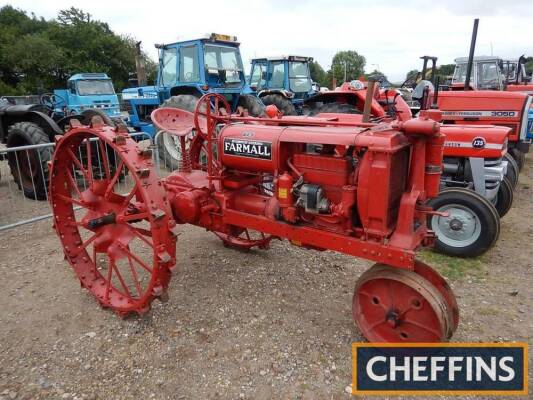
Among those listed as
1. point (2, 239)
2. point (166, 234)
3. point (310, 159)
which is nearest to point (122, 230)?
point (166, 234)

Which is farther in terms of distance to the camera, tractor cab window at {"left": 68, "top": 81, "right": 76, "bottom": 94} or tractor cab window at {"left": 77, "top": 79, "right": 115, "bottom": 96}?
tractor cab window at {"left": 77, "top": 79, "right": 115, "bottom": 96}

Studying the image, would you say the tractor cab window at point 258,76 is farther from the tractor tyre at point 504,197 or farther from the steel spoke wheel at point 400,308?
the steel spoke wheel at point 400,308

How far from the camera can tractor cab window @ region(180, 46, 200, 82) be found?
778cm

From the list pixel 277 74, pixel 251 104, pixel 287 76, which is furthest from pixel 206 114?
pixel 277 74

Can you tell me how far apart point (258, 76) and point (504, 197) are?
26.2 ft

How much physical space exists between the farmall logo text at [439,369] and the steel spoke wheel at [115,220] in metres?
1.38

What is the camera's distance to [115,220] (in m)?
2.92

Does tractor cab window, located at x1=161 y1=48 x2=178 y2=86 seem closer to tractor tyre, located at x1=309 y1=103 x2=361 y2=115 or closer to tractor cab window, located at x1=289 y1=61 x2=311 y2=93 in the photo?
tractor tyre, located at x1=309 y1=103 x2=361 y2=115

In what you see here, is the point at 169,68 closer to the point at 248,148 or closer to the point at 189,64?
the point at 189,64

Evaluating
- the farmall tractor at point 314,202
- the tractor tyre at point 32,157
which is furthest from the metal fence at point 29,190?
the farmall tractor at point 314,202

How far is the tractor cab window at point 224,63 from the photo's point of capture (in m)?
7.82

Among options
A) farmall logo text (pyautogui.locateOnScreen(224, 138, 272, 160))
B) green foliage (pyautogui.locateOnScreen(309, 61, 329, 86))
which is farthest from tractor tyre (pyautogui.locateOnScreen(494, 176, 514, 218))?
green foliage (pyautogui.locateOnScreen(309, 61, 329, 86))

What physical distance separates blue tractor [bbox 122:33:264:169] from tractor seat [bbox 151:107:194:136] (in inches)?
148

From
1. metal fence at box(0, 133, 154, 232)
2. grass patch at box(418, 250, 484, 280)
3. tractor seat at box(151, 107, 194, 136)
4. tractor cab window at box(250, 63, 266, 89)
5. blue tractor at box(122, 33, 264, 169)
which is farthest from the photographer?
tractor cab window at box(250, 63, 266, 89)
